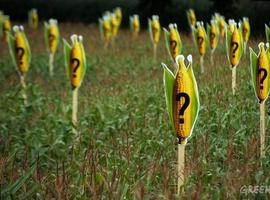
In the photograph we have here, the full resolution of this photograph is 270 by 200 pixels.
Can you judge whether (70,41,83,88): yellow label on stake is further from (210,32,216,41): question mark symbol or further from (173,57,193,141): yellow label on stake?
(173,57,193,141): yellow label on stake

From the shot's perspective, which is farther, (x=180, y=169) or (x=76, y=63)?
(x=76, y=63)

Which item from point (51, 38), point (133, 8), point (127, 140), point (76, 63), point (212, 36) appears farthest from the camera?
point (133, 8)

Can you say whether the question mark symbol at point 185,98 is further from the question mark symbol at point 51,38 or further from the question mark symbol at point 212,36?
the question mark symbol at point 51,38

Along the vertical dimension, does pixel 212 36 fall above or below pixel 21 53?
above

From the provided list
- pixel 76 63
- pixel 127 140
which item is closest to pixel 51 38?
pixel 76 63

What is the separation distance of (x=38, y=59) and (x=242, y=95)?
5762mm

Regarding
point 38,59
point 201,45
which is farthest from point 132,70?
point 201,45

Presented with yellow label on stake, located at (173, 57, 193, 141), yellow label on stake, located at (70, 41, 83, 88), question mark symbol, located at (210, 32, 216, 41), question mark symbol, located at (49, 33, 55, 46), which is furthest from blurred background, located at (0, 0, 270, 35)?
yellow label on stake, located at (173, 57, 193, 141)

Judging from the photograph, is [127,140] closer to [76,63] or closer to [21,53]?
[76,63]

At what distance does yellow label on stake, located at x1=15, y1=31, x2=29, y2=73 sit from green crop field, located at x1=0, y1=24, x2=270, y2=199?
453 mm

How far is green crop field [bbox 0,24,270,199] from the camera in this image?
293cm

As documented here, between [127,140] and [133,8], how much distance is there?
1472 cm

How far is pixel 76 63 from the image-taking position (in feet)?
15.0

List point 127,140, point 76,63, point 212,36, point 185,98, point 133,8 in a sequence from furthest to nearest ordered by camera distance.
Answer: point 133,8 → point 212,36 → point 76,63 → point 127,140 → point 185,98
